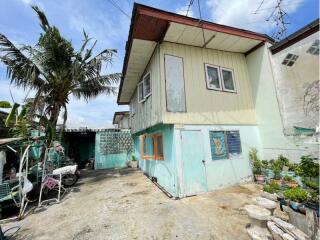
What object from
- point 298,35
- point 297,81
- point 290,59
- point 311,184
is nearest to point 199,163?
point 311,184

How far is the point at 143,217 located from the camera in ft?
13.2

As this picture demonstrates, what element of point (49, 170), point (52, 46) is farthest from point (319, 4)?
point (49, 170)

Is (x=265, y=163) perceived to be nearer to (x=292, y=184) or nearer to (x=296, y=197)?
(x=292, y=184)

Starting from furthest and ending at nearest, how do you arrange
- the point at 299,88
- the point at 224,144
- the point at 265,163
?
the point at 265,163, the point at 224,144, the point at 299,88

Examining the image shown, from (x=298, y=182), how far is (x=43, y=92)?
1105cm

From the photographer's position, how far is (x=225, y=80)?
6.75 metres

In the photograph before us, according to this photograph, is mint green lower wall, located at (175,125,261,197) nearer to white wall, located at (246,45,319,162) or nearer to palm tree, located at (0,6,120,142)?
white wall, located at (246,45,319,162)

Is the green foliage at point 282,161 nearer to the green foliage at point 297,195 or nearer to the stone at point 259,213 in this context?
the green foliage at point 297,195

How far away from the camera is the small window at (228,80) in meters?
6.68

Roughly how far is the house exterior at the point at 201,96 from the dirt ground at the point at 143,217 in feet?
2.26

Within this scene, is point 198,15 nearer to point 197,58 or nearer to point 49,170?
point 197,58

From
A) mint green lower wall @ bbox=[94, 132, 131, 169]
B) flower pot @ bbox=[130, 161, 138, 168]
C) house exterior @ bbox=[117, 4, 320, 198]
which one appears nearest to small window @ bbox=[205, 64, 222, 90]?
house exterior @ bbox=[117, 4, 320, 198]

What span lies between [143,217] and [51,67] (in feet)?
25.9

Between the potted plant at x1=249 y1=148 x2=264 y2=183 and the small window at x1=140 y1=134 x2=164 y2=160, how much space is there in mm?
3651
